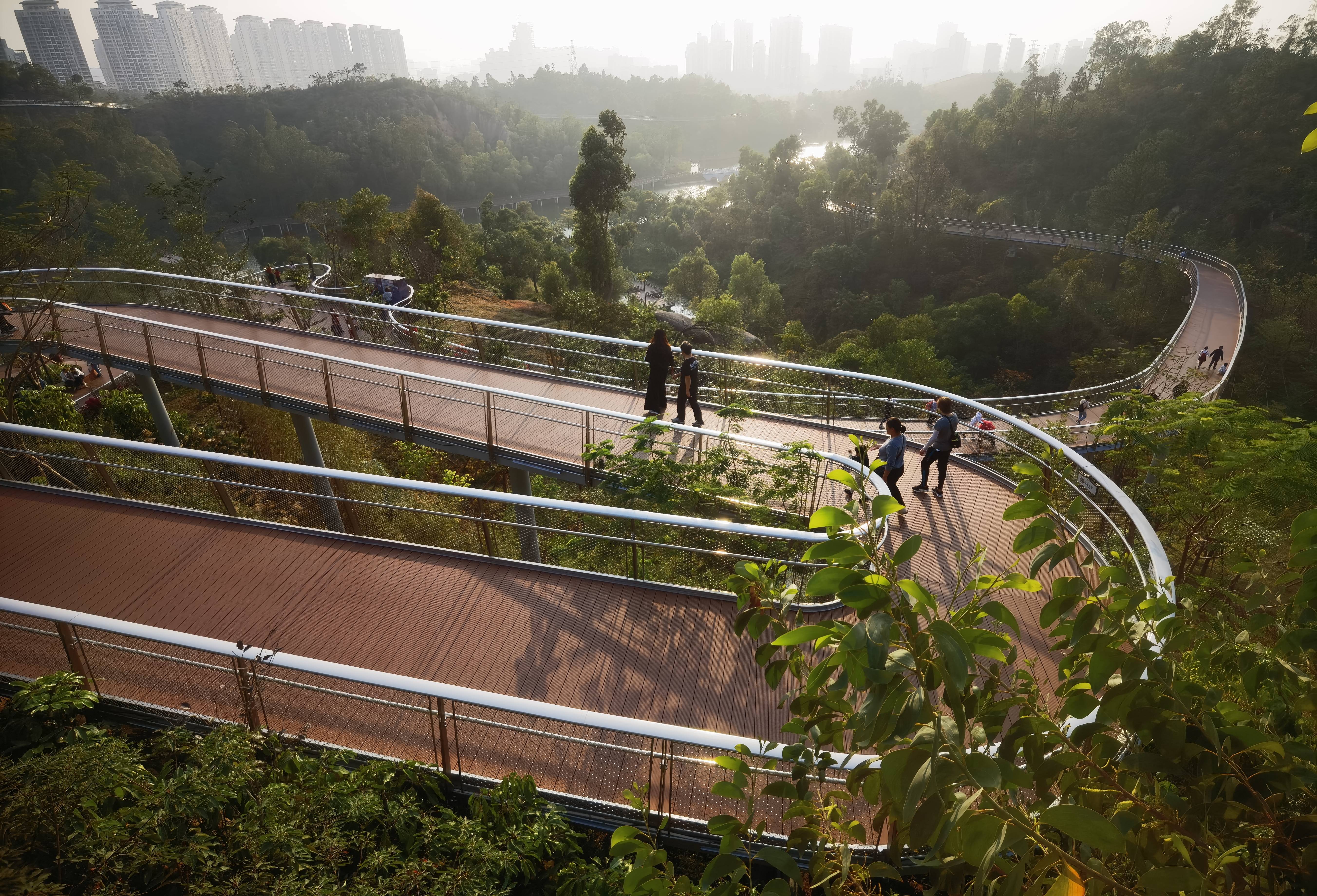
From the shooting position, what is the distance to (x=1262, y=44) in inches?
2234

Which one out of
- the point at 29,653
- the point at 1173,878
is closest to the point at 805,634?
the point at 1173,878

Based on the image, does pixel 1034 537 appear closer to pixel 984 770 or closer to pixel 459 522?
pixel 984 770

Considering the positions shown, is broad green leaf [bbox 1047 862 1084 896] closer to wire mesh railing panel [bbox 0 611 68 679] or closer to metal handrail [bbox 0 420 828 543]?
metal handrail [bbox 0 420 828 543]

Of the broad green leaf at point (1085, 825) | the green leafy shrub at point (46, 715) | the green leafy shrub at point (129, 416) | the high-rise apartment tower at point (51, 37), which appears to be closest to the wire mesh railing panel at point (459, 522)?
the green leafy shrub at point (46, 715)

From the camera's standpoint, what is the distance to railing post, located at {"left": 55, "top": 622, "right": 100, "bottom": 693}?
3.93 meters

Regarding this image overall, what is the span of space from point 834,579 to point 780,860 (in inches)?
27.8

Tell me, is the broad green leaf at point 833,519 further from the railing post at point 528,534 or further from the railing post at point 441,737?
the railing post at point 528,534

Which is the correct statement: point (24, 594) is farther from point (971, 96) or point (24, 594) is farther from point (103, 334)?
point (971, 96)

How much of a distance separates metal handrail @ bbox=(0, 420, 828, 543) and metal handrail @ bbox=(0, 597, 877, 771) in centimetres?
133

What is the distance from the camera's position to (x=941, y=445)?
6.45m

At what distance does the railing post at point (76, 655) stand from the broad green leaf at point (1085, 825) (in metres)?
4.97

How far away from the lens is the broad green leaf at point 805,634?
119 cm

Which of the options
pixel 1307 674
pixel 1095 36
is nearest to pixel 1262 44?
pixel 1095 36

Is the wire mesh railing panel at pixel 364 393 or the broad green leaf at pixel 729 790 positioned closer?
the broad green leaf at pixel 729 790
